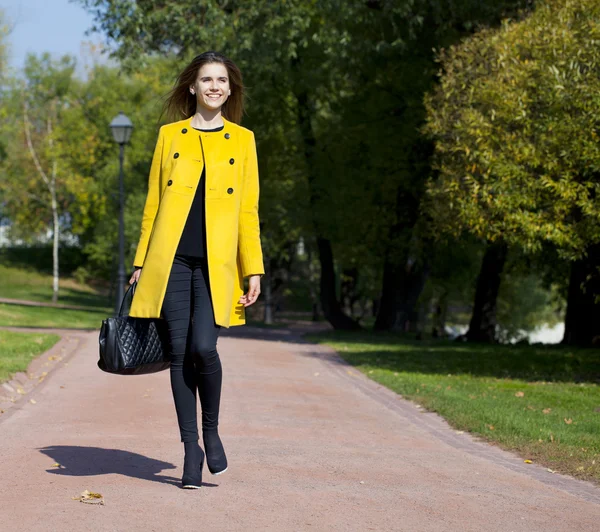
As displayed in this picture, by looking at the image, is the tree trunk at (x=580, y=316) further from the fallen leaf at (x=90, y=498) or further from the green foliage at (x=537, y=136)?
the fallen leaf at (x=90, y=498)

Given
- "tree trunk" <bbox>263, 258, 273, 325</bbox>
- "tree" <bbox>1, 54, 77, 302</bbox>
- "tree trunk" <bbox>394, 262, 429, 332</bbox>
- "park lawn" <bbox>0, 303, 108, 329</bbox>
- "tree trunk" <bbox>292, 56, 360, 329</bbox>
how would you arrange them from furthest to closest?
"tree" <bbox>1, 54, 77, 302</bbox> < "tree trunk" <bbox>263, 258, 273, 325</bbox> < "tree trunk" <bbox>394, 262, 429, 332</bbox> < "tree trunk" <bbox>292, 56, 360, 329</bbox> < "park lawn" <bbox>0, 303, 108, 329</bbox>

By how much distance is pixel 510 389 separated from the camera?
14898mm

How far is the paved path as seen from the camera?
211 inches

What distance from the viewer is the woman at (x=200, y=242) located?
5840mm

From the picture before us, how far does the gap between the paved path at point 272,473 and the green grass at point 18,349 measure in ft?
3.03

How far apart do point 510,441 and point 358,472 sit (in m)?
2.58

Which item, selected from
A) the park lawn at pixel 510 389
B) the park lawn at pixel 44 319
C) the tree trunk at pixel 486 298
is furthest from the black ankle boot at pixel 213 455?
the tree trunk at pixel 486 298

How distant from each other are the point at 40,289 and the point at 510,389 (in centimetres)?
4505

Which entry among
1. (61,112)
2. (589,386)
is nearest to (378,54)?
(589,386)

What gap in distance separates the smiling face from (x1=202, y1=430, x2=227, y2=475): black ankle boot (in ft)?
5.92

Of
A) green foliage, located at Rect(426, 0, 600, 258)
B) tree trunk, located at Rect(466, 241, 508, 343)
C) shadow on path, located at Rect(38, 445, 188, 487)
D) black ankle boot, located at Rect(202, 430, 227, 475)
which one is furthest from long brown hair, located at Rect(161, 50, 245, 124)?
tree trunk, located at Rect(466, 241, 508, 343)

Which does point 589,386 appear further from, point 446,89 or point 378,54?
point 378,54

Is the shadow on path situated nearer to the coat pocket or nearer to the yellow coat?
the yellow coat

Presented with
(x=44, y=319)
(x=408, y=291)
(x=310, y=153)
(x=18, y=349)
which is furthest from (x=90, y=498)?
(x=408, y=291)
